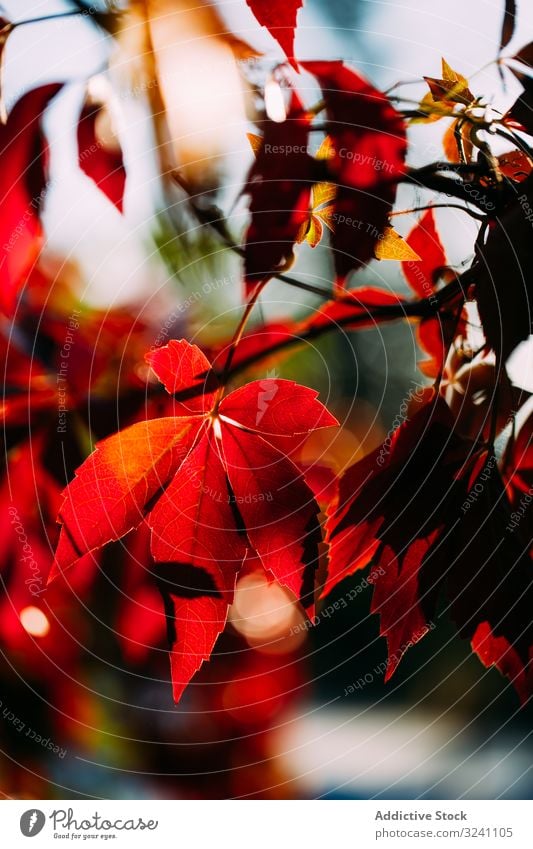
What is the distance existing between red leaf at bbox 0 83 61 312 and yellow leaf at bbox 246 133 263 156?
0.43ft

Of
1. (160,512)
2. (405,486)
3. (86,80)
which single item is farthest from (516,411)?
(86,80)

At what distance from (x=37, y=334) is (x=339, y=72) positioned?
257 millimetres

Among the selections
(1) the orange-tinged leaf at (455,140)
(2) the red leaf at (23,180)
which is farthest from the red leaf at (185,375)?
(1) the orange-tinged leaf at (455,140)

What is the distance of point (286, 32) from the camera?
38 cm

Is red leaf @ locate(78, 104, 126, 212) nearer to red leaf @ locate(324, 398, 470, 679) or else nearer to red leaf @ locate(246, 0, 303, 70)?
red leaf @ locate(246, 0, 303, 70)

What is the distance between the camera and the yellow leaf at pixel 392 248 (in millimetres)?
381

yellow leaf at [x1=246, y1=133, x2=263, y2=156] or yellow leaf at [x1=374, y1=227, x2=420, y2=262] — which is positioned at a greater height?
yellow leaf at [x1=246, y1=133, x2=263, y2=156]

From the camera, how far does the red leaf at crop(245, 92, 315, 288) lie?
378 mm

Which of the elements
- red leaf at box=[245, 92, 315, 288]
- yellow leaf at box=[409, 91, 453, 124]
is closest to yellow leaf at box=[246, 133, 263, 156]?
red leaf at box=[245, 92, 315, 288]

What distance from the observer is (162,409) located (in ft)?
1.27
